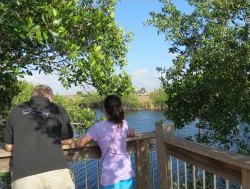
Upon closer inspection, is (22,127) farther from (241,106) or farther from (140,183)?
(241,106)

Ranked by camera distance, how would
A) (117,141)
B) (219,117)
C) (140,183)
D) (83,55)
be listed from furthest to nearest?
1. (219,117)
2. (83,55)
3. (140,183)
4. (117,141)

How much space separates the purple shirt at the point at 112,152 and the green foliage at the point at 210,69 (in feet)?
17.1

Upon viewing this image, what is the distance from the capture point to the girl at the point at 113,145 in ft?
14.2

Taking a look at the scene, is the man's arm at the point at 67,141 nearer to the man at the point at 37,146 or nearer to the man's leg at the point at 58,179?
the man at the point at 37,146

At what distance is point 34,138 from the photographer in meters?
3.98

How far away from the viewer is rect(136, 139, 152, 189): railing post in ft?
16.4

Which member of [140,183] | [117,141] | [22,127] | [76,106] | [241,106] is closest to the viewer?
[22,127]

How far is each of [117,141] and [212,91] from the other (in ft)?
19.0

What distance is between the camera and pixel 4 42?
6383 mm

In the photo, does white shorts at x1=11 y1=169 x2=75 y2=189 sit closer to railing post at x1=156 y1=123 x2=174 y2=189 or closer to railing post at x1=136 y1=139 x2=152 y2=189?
railing post at x1=136 y1=139 x2=152 y2=189

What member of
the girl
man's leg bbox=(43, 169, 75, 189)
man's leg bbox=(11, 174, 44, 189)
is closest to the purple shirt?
the girl

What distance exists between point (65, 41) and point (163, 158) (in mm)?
1988

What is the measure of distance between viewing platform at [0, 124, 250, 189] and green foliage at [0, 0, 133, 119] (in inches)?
57.7

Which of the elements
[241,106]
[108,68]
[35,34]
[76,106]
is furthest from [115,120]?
[241,106]
